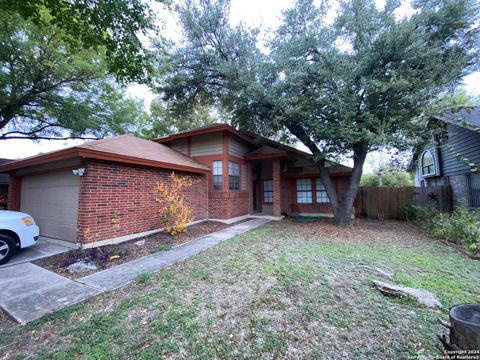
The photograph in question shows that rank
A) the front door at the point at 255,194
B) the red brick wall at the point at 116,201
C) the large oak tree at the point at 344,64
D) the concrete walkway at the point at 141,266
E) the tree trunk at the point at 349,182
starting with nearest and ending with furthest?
the concrete walkway at the point at 141,266
the red brick wall at the point at 116,201
the large oak tree at the point at 344,64
the tree trunk at the point at 349,182
the front door at the point at 255,194

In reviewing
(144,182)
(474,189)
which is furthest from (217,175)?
(474,189)

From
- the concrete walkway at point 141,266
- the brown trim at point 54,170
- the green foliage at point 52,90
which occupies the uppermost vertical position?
the green foliage at point 52,90

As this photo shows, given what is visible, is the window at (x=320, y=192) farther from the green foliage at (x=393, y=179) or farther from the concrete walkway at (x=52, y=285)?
the green foliage at (x=393, y=179)

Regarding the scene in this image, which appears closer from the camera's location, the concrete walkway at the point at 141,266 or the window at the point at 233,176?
the concrete walkway at the point at 141,266

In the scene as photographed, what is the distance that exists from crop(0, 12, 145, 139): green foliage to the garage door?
557cm

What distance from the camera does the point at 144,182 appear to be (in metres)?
7.10

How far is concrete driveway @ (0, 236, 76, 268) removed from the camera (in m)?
5.09

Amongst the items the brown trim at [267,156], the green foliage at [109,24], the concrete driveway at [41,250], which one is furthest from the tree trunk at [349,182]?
the concrete driveway at [41,250]

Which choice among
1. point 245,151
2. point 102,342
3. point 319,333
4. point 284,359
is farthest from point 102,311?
point 245,151

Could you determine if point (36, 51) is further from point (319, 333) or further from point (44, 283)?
point (319, 333)

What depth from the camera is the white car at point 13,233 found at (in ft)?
15.9

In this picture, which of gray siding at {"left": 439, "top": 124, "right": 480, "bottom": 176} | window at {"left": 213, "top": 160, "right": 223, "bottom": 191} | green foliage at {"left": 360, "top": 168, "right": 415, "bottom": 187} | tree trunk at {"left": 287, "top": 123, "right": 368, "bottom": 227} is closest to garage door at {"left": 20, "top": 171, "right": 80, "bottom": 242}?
window at {"left": 213, "top": 160, "right": 223, "bottom": 191}

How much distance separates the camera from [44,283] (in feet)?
12.5

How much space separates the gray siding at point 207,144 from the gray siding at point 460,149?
8699mm
